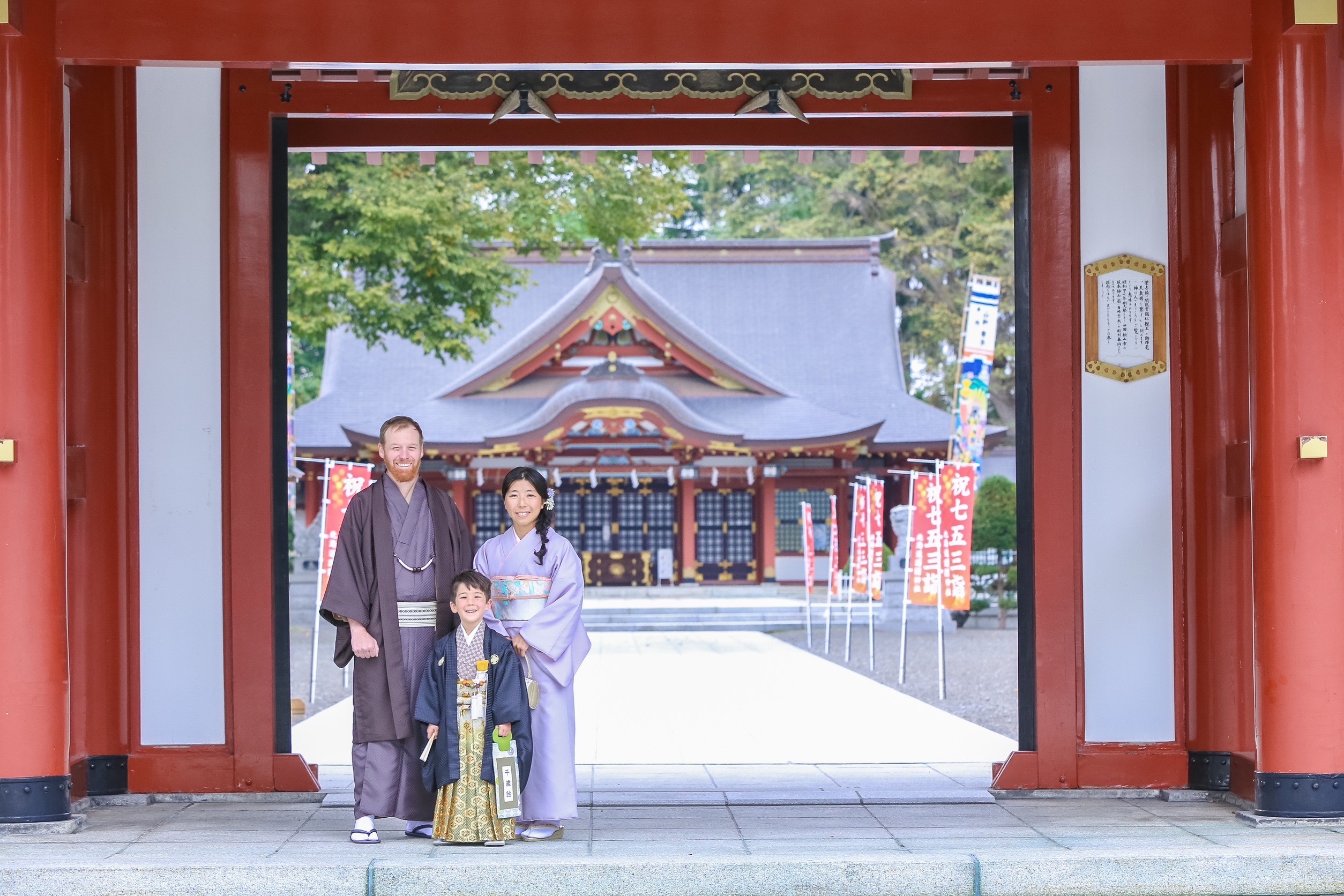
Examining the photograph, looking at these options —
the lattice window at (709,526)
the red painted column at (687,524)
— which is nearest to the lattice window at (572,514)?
the red painted column at (687,524)

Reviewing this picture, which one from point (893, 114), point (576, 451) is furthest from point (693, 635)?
point (893, 114)

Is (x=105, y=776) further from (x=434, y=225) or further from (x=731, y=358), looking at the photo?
(x=731, y=358)

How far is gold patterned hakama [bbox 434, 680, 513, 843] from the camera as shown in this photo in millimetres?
4820

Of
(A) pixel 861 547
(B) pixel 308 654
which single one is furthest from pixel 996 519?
(B) pixel 308 654

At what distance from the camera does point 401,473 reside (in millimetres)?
4996

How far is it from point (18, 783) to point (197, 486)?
57.7 inches

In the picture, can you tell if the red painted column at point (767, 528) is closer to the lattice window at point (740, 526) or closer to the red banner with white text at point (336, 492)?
the lattice window at point (740, 526)

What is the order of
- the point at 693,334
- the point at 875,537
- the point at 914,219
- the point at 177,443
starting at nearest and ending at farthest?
1. the point at 177,443
2. the point at 875,537
3. the point at 693,334
4. the point at 914,219

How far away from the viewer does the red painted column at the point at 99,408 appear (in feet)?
18.7

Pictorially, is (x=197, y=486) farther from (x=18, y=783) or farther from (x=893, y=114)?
(x=893, y=114)

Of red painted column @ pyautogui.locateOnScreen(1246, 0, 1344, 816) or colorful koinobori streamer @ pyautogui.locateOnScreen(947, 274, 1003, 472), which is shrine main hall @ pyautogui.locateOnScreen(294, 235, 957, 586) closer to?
colorful koinobori streamer @ pyautogui.locateOnScreen(947, 274, 1003, 472)

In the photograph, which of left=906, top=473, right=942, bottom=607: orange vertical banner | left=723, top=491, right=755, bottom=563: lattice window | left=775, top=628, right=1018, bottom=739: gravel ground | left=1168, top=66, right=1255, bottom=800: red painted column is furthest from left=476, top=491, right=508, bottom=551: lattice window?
left=1168, top=66, right=1255, bottom=800: red painted column

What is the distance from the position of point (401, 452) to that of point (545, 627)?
32.4 inches

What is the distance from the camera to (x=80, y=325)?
5766mm
